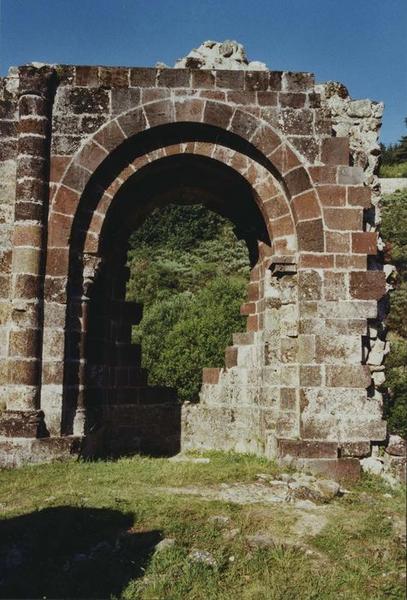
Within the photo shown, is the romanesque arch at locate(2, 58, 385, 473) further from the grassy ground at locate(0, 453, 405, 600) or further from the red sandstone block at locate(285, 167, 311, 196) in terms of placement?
the grassy ground at locate(0, 453, 405, 600)

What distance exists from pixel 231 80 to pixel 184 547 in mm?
5757

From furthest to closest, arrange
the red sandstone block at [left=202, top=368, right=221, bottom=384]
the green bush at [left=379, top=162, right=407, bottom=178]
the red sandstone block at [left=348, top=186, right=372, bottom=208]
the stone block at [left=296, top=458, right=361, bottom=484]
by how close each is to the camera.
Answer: the green bush at [left=379, top=162, right=407, bottom=178] < the red sandstone block at [left=202, top=368, right=221, bottom=384] < the red sandstone block at [left=348, top=186, right=372, bottom=208] < the stone block at [left=296, top=458, right=361, bottom=484]

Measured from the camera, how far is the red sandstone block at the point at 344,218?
7.60 meters

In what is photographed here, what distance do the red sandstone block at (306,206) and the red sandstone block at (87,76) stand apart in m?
2.98

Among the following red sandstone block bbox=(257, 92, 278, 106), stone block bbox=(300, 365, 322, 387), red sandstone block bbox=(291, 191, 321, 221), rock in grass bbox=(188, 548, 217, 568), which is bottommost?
rock in grass bbox=(188, 548, 217, 568)

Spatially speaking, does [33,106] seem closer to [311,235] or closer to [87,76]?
[87,76]

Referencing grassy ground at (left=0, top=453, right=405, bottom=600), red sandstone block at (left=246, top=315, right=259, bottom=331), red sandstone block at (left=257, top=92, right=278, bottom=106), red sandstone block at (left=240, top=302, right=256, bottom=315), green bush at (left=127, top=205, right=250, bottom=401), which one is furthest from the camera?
green bush at (left=127, top=205, right=250, bottom=401)

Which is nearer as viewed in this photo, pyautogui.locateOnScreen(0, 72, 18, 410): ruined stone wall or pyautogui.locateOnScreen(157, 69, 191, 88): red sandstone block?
pyautogui.locateOnScreen(0, 72, 18, 410): ruined stone wall

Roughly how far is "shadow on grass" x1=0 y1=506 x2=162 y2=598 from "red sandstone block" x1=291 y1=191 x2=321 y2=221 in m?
4.15

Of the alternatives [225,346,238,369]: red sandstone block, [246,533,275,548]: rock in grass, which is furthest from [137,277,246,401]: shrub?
[246,533,275,548]: rock in grass

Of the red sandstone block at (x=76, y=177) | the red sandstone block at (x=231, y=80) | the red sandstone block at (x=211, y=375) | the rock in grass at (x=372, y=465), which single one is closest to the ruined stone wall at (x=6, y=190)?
the red sandstone block at (x=76, y=177)

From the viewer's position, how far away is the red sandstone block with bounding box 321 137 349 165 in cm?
775

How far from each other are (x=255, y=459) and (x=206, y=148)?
13.4 feet

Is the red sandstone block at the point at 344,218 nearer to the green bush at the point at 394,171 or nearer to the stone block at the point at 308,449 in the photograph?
the stone block at the point at 308,449
